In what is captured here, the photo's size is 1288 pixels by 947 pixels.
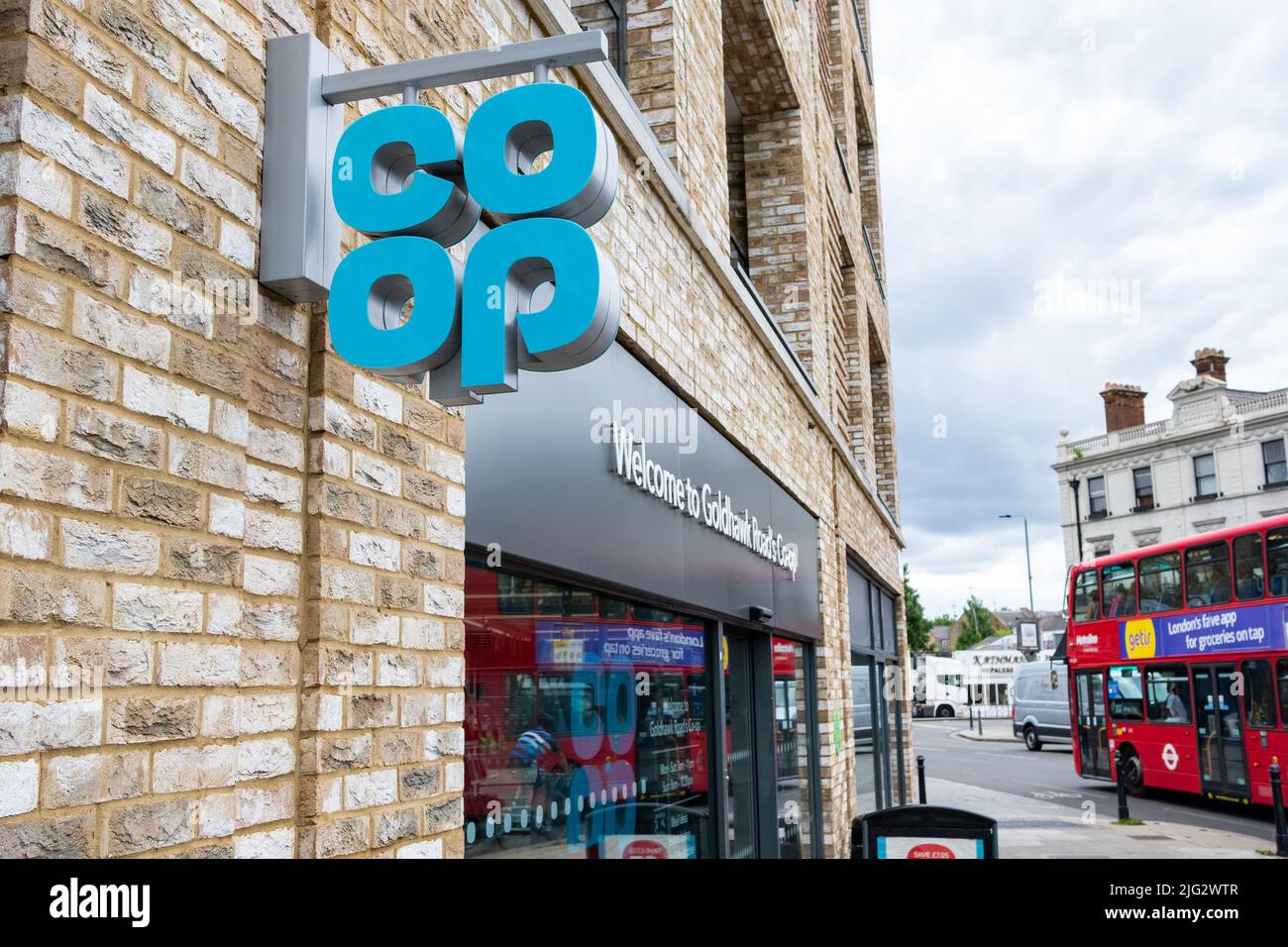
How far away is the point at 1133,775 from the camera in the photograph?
67.7 feet

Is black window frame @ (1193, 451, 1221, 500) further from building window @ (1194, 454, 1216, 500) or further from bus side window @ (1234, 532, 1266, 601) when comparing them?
bus side window @ (1234, 532, 1266, 601)

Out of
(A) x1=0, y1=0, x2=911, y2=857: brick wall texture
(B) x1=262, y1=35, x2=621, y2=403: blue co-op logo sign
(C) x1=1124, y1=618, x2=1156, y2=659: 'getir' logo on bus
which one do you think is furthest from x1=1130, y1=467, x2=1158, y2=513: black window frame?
(B) x1=262, y1=35, x2=621, y2=403: blue co-op logo sign

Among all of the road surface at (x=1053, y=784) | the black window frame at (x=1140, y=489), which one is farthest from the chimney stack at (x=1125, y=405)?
the road surface at (x=1053, y=784)

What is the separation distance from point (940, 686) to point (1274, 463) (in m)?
19.2

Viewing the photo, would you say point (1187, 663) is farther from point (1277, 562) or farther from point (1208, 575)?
point (1277, 562)

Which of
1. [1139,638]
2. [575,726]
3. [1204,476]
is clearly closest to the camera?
[575,726]

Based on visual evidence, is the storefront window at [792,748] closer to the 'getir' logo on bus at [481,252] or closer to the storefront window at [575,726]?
the storefront window at [575,726]

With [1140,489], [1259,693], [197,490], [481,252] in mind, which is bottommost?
[1259,693]

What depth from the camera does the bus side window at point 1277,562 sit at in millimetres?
16125

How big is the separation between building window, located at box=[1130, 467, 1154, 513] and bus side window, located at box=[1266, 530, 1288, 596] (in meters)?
34.4

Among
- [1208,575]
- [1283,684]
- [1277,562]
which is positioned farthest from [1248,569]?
[1283,684]

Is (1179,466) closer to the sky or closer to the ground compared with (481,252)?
closer to the sky

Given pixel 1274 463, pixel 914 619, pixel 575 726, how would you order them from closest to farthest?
pixel 575 726 < pixel 1274 463 < pixel 914 619

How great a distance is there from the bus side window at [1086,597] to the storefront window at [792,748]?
13.0 metres
